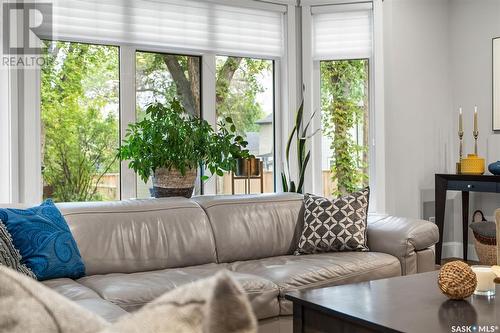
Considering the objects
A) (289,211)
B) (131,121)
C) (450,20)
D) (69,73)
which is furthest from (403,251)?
(450,20)

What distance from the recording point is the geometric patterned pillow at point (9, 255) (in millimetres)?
2342

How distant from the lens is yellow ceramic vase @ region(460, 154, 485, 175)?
4910mm

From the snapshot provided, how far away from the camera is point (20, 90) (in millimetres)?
3787

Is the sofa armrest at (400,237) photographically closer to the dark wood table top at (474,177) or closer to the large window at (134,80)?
the dark wood table top at (474,177)

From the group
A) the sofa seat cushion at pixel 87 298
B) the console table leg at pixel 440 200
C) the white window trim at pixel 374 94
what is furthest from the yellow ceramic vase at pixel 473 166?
the sofa seat cushion at pixel 87 298

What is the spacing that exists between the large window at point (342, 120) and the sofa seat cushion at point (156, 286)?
239 cm

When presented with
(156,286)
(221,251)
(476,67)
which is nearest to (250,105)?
(221,251)

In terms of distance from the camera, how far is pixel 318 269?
9.88 ft

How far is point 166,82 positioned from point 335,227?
188 centimetres

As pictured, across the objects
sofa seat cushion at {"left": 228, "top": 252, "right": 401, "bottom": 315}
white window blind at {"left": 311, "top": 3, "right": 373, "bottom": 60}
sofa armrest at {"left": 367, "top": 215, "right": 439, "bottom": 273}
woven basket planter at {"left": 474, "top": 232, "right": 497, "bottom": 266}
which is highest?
white window blind at {"left": 311, "top": 3, "right": 373, "bottom": 60}

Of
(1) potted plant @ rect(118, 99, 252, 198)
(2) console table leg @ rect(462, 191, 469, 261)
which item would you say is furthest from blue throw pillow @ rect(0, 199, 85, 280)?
(2) console table leg @ rect(462, 191, 469, 261)

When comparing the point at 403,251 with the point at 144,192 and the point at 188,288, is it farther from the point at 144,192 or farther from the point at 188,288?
the point at 188,288

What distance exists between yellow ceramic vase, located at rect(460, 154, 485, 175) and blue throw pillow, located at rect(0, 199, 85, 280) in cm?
345

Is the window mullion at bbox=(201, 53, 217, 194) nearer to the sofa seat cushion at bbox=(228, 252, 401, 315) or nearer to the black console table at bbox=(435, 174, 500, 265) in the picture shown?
the sofa seat cushion at bbox=(228, 252, 401, 315)
